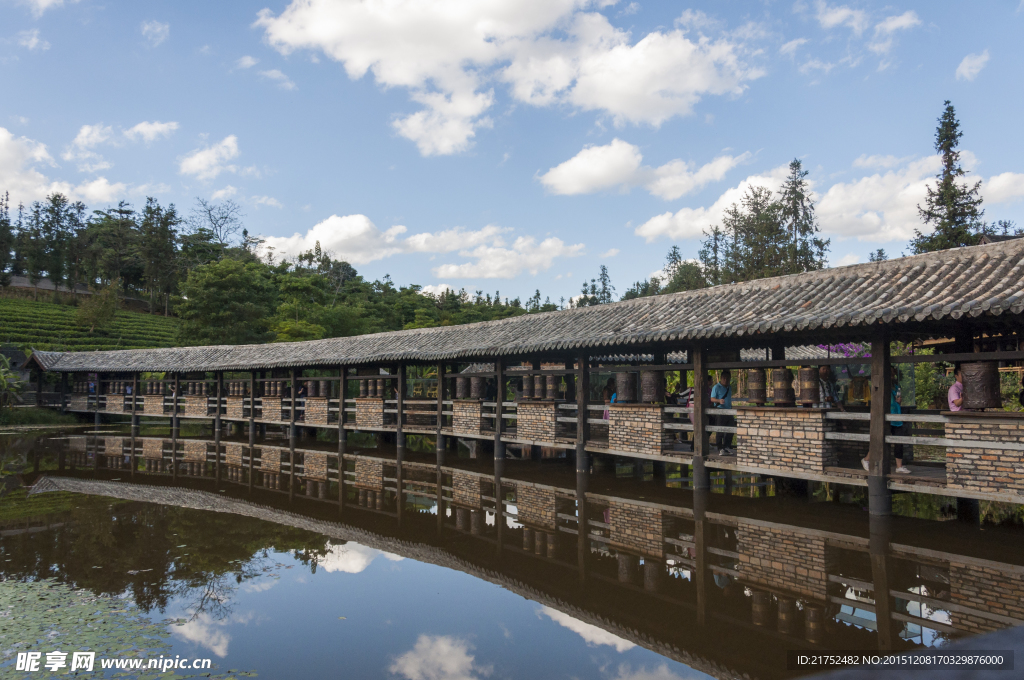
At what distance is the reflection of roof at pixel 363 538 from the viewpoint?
4430 millimetres

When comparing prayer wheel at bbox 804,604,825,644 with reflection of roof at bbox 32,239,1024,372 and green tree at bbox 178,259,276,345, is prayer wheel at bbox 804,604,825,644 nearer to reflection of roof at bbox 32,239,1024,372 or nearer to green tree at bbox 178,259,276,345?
reflection of roof at bbox 32,239,1024,372

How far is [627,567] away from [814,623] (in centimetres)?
195

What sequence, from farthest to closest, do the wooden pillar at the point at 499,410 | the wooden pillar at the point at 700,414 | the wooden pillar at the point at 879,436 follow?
1. the wooden pillar at the point at 499,410
2. the wooden pillar at the point at 700,414
3. the wooden pillar at the point at 879,436

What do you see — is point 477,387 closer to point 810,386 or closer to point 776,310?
point 776,310

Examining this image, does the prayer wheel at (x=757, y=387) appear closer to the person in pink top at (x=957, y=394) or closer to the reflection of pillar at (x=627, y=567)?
the person in pink top at (x=957, y=394)

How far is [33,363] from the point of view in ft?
91.1

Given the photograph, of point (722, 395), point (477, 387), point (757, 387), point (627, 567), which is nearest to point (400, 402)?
point (477, 387)

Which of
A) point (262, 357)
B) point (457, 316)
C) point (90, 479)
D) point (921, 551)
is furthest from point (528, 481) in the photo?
point (457, 316)

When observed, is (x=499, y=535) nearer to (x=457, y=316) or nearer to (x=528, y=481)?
(x=528, y=481)

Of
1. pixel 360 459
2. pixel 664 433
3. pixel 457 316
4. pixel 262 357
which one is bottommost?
pixel 360 459

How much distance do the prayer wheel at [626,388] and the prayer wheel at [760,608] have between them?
19.7ft

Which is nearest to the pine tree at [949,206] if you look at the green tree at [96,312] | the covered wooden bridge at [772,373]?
the covered wooden bridge at [772,373]

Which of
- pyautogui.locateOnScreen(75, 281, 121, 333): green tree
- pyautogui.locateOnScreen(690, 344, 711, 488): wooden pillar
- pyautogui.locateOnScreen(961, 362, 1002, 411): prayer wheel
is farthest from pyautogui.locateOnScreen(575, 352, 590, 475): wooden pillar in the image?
pyautogui.locateOnScreen(75, 281, 121, 333): green tree

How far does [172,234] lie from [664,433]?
5584 cm
